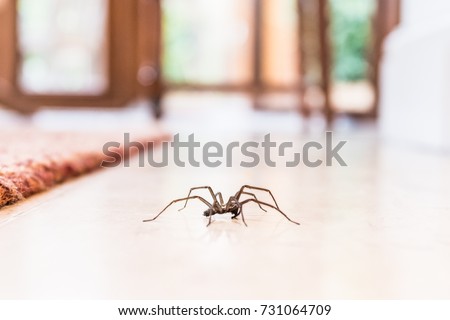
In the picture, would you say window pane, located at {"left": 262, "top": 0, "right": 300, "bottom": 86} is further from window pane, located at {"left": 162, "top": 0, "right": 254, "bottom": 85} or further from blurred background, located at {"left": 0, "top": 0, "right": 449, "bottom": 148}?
window pane, located at {"left": 162, "top": 0, "right": 254, "bottom": 85}

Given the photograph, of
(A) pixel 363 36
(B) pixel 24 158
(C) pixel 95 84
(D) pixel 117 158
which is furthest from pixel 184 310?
(A) pixel 363 36

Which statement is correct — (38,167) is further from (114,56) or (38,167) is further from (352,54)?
(352,54)

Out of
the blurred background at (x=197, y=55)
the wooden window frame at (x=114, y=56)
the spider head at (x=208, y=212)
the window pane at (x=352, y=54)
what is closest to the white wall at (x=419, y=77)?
the blurred background at (x=197, y=55)

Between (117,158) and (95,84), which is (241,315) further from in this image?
(95,84)

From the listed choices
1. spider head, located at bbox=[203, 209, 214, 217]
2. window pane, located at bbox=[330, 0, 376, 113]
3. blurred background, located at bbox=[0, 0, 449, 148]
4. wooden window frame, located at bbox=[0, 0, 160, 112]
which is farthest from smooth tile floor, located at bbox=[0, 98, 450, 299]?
window pane, located at bbox=[330, 0, 376, 113]

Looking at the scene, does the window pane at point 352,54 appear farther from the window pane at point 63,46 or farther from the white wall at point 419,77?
the window pane at point 63,46

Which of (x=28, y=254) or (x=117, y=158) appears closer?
(x=28, y=254)

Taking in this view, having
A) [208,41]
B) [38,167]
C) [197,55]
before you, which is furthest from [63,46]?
[38,167]

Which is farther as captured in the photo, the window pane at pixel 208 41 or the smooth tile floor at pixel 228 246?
the window pane at pixel 208 41
